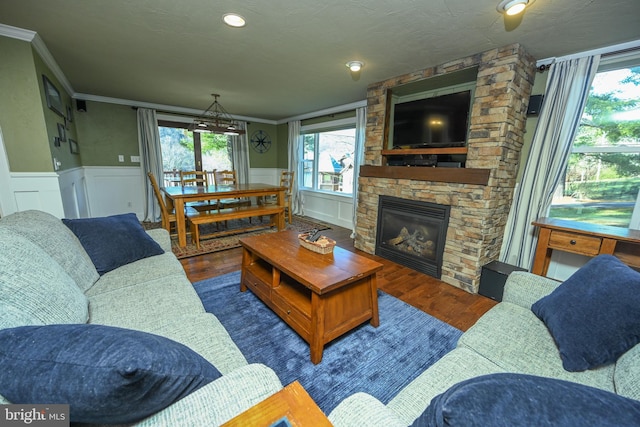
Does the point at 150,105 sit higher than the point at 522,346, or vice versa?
the point at 150,105

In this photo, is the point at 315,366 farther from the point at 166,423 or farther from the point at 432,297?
the point at 432,297

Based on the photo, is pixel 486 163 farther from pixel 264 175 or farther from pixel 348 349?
pixel 264 175

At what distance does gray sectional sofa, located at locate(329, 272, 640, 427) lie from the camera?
0.73 metres

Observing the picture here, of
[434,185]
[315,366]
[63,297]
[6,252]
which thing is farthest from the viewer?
[434,185]

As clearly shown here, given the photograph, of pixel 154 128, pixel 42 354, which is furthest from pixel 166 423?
pixel 154 128

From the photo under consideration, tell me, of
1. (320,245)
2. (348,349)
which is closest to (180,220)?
(320,245)

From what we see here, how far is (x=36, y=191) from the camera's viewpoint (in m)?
2.42

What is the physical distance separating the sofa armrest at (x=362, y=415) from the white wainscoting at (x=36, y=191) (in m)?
3.35

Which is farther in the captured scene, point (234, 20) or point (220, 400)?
point (234, 20)

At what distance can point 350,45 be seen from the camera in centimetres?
223

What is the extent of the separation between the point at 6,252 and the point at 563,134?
3758 mm

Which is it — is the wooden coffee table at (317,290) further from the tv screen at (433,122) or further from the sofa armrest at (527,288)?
the tv screen at (433,122)

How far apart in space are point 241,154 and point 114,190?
8.27 ft

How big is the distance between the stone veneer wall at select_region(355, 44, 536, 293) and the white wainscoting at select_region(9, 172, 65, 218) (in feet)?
12.4
